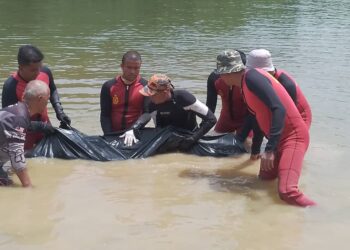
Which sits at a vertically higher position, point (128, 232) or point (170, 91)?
point (170, 91)

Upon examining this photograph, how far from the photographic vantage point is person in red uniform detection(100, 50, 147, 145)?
21.5ft

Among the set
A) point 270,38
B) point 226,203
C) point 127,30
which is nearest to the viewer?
point 226,203

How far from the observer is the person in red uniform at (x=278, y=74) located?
18.9 ft

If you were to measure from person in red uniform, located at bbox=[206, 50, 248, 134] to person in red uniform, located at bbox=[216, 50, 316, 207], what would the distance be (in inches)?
48.4

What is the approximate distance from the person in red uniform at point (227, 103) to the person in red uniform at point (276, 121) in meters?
1.23

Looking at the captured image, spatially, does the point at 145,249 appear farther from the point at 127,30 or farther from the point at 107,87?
the point at 127,30

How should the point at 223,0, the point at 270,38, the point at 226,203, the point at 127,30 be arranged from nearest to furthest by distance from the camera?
the point at 226,203, the point at 270,38, the point at 127,30, the point at 223,0

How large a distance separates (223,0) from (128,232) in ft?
93.2

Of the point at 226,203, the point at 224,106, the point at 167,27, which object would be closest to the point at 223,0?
the point at 167,27

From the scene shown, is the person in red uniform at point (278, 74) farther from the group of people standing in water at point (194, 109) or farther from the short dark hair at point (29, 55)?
the short dark hair at point (29, 55)

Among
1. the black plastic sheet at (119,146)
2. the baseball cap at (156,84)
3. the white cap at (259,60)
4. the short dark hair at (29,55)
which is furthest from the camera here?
the black plastic sheet at (119,146)

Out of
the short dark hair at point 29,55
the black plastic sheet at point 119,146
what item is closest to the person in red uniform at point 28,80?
the short dark hair at point 29,55

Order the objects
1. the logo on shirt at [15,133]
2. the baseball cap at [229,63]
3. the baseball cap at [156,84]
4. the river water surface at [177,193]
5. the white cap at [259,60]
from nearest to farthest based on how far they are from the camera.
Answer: the river water surface at [177,193], the logo on shirt at [15,133], the baseball cap at [229,63], the white cap at [259,60], the baseball cap at [156,84]

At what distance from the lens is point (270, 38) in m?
17.2
